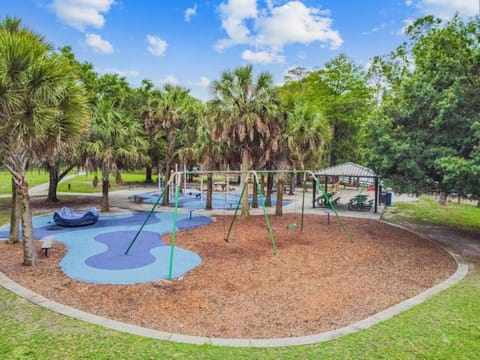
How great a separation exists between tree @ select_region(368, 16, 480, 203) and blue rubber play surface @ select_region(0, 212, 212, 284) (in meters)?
7.97

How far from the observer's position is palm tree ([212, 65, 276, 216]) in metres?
15.4

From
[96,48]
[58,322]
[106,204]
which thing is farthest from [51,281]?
[96,48]

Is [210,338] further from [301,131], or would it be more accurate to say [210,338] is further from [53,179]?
[53,179]

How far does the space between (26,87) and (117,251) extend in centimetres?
588

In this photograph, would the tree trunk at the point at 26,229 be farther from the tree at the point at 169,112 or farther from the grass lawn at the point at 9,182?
the grass lawn at the point at 9,182

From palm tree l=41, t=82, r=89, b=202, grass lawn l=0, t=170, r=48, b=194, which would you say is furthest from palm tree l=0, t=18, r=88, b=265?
grass lawn l=0, t=170, r=48, b=194

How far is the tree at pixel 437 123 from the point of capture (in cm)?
1059

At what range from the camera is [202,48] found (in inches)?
847

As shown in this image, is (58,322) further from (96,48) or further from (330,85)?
(330,85)

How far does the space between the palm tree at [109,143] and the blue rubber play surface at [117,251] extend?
303 cm

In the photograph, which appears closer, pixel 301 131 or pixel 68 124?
pixel 68 124

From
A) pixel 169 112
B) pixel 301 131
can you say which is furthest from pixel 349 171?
pixel 169 112

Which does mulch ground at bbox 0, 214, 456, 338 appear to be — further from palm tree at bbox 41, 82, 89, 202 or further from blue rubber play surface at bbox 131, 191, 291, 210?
blue rubber play surface at bbox 131, 191, 291, 210

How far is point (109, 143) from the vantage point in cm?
1748
